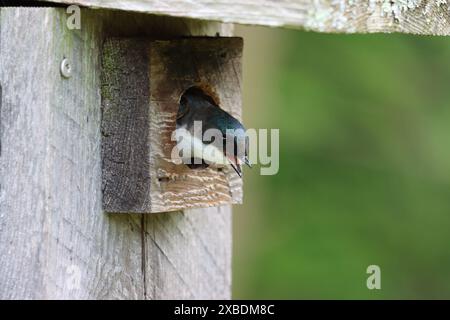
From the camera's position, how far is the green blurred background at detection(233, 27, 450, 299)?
6320 mm

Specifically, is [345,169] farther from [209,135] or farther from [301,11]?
[301,11]

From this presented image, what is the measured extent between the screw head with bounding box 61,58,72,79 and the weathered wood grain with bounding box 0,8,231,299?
0.04ft

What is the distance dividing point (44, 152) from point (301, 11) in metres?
0.72

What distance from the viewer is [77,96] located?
7.99 feet

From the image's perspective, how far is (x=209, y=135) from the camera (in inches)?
108

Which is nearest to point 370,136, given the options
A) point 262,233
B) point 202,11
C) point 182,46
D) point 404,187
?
point 404,187

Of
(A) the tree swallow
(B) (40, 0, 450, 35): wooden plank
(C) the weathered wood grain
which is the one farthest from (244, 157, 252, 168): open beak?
(B) (40, 0, 450, 35): wooden plank

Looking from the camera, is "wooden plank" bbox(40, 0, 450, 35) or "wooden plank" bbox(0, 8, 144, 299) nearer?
"wooden plank" bbox(40, 0, 450, 35)

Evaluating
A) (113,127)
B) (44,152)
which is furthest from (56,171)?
(113,127)

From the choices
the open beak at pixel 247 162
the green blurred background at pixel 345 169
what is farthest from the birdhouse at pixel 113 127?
the green blurred background at pixel 345 169

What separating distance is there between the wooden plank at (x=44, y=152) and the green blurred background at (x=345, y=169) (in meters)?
3.81

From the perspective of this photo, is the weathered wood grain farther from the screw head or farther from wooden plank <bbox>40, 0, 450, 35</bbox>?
wooden plank <bbox>40, 0, 450, 35</bbox>
